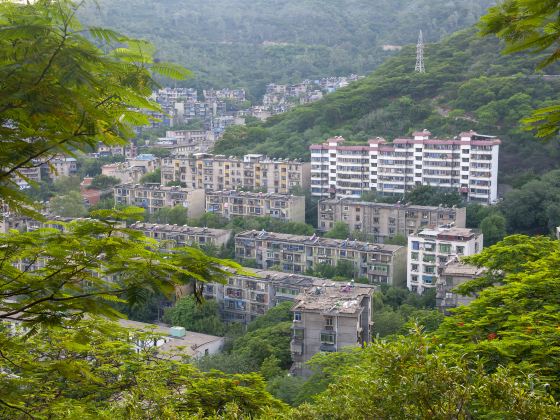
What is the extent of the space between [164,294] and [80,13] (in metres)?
1.02

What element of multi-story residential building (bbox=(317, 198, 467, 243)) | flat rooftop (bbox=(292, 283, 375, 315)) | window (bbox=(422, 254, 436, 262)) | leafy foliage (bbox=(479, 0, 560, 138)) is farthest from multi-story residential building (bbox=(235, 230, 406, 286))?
leafy foliage (bbox=(479, 0, 560, 138))

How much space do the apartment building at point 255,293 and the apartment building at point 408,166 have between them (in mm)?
7433

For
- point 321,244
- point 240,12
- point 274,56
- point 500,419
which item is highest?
point 240,12

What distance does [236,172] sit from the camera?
26.1 metres

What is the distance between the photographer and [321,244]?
1938 centimetres

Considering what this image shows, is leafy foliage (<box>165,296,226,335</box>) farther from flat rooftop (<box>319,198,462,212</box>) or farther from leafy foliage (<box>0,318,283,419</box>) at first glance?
leafy foliage (<box>0,318,283,419</box>)

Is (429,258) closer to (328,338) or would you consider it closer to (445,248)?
(445,248)

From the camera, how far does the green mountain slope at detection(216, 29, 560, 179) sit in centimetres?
2419

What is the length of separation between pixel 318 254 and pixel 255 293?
275 centimetres

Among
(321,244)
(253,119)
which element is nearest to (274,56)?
(253,119)

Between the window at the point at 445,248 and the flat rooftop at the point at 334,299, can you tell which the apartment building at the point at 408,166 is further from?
the flat rooftop at the point at 334,299

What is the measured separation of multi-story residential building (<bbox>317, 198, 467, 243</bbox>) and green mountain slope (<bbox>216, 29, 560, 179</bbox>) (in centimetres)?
358

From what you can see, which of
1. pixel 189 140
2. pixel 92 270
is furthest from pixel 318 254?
pixel 189 140

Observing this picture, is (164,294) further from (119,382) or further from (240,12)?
(240,12)
